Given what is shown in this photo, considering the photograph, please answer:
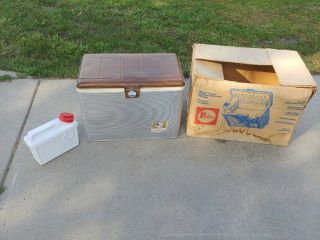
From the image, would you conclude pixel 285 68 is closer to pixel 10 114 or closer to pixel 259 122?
pixel 259 122

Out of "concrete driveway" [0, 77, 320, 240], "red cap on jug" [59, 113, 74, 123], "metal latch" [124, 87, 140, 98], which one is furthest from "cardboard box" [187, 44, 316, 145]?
"red cap on jug" [59, 113, 74, 123]

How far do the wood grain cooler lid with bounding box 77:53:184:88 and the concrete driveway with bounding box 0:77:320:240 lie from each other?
0.52 meters

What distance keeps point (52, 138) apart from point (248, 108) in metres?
1.27

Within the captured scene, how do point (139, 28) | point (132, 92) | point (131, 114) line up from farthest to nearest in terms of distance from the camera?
point (139, 28) → point (131, 114) → point (132, 92)

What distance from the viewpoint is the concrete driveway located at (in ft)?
6.39

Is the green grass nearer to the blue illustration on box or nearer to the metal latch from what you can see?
the blue illustration on box

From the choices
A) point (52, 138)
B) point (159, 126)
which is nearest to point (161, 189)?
point (159, 126)

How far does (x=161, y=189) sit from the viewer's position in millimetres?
2160

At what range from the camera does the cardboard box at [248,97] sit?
2207mm

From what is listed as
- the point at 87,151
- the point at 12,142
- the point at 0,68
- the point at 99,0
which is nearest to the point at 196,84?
the point at 87,151

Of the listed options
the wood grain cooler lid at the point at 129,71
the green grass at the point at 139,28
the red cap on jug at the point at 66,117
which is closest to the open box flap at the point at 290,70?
the wood grain cooler lid at the point at 129,71

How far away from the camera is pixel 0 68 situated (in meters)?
3.13

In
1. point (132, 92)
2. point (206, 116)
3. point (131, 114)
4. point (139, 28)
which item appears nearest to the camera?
point (132, 92)

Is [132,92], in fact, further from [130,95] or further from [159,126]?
[159,126]
